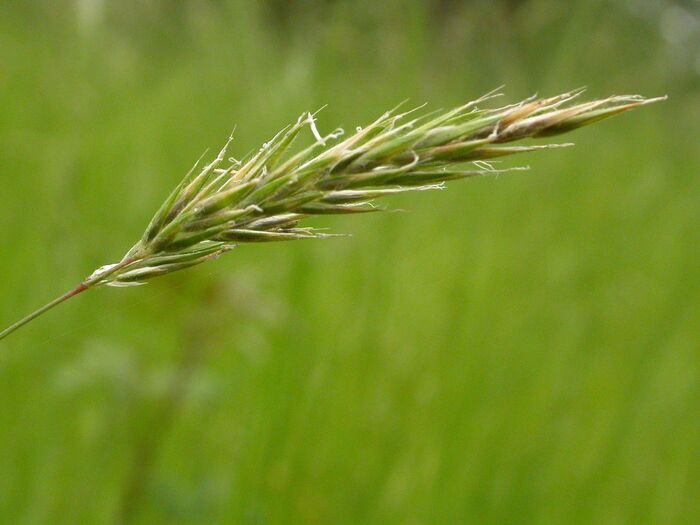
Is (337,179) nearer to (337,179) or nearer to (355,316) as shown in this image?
(337,179)

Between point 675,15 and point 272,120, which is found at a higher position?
point 675,15

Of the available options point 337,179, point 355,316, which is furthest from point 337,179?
point 355,316

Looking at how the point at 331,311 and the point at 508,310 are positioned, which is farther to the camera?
the point at 508,310

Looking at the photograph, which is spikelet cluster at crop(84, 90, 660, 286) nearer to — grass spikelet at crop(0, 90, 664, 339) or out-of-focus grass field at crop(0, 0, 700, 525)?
grass spikelet at crop(0, 90, 664, 339)

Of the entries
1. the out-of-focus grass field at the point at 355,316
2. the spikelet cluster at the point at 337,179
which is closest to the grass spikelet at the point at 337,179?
the spikelet cluster at the point at 337,179

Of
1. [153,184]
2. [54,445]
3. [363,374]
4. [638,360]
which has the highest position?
[153,184]

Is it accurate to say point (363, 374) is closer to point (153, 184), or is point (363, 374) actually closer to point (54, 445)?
point (54, 445)

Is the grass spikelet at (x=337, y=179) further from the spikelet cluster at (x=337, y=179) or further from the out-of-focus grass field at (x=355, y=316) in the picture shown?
the out-of-focus grass field at (x=355, y=316)

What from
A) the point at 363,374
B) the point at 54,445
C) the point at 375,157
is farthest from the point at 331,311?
the point at 375,157

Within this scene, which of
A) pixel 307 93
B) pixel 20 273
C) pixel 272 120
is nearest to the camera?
pixel 20 273
